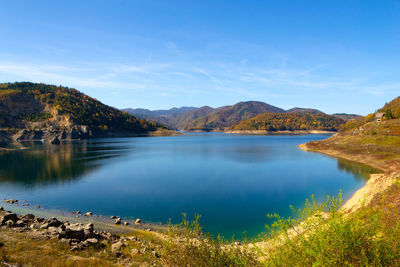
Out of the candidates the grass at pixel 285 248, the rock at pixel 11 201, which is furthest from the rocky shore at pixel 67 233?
the rock at pixel 11 201

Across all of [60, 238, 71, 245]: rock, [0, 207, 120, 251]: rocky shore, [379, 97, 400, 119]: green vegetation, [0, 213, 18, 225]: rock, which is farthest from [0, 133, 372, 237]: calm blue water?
[379, 97, 400, 119]: green vegetation

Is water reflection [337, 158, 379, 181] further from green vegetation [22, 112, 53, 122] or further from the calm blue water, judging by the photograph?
green vegetation [22, 112, 53, 122]

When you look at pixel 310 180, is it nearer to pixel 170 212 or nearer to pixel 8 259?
pixel 170 212

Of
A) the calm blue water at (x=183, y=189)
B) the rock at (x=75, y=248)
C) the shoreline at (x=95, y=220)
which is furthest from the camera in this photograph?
the calm blue water at (x=183, y=189)

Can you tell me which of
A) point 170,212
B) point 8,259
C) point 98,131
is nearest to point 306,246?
point 8,259

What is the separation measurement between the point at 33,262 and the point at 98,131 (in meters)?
156

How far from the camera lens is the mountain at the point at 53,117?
12450 cm

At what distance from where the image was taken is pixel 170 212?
68.7 feet

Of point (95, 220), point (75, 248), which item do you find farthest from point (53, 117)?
point (75, 248)

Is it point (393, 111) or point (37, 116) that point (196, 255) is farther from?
point (37, 116)

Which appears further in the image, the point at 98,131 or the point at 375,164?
the point at 98,131

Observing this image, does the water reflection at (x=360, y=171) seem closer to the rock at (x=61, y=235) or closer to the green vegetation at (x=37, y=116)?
the rock at (x=61, y=235)

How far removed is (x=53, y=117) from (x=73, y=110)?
1698 centimetres

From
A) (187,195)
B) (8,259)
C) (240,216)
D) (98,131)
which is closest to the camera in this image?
(8,259)
